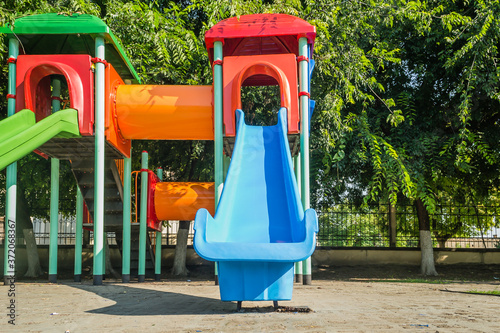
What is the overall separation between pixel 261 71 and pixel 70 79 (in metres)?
3.19

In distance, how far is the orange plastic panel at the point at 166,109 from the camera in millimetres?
8773

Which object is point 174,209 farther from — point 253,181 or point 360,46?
point 360,46

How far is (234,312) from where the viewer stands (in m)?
5.04

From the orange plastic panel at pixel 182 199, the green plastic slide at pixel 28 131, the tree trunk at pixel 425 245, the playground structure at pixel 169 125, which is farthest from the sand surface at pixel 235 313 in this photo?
the tree trunk at pixel 425 245

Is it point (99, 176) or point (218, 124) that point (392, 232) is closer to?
point (218, 124)

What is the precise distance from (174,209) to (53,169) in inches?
101

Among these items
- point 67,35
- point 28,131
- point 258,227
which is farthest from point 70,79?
point 258,227

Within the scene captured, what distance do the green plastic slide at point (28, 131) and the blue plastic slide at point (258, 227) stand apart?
2.15m

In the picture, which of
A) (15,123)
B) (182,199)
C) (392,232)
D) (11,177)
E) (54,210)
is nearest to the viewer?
(15,123)

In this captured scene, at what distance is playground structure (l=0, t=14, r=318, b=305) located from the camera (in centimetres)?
618

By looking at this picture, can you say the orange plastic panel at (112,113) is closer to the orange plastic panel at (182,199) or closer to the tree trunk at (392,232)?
the orange plastic panel at (182,199)

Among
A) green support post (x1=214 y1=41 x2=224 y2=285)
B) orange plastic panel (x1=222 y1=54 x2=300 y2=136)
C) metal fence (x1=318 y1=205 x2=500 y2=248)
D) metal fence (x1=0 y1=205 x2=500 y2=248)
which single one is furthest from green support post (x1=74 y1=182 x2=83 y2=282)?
metal fence (x1=318 y1=205 x2=500 y2=248)

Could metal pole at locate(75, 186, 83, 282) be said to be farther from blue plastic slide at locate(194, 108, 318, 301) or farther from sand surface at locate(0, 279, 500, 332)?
blue plastic slide at locate(194, 108, 318, 301)

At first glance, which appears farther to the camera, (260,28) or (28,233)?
(28,233)
